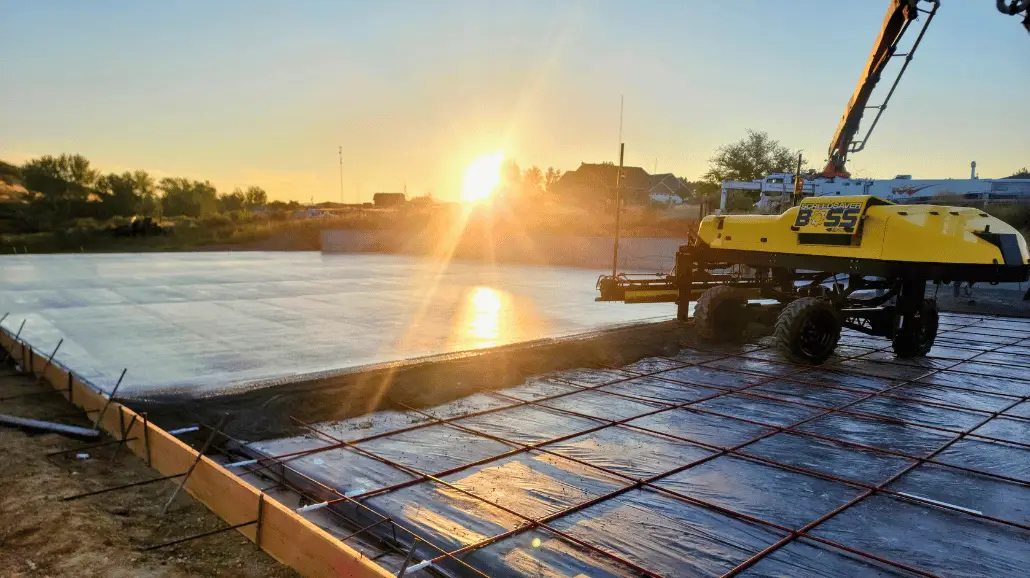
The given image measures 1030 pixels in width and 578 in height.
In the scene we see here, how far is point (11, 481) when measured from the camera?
520cm

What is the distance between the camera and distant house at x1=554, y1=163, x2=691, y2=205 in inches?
2773

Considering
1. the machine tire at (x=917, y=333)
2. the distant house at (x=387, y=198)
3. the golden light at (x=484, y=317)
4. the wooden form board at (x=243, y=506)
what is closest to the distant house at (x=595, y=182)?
the distant house at (x=387, y=198)

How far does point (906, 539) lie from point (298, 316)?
1224 cm

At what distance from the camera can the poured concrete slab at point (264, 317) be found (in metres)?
9.30

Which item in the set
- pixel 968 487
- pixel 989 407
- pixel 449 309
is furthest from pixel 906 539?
pixel 449 309

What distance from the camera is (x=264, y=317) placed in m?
13.7

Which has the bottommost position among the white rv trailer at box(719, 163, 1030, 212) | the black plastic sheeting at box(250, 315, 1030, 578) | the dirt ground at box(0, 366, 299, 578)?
the dirt ground at box(0, 366, 299, 578)

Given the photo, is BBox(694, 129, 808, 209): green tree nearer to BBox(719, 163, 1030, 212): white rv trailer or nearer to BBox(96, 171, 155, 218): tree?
BBox(719, 163, 1030, 212): white rv trailer

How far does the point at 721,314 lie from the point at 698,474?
5970mm

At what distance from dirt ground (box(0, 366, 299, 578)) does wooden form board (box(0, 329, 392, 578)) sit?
9cm

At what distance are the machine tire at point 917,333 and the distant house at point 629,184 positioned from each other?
190ft

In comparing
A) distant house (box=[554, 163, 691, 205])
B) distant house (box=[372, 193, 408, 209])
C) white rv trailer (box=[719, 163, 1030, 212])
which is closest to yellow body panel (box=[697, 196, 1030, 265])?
white rv trailer (box=[719, 163, 1030, 212])

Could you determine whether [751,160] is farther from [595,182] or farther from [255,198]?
[255,198]

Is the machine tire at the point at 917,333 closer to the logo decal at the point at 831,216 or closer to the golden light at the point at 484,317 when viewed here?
the logo decal at the point at 831,216
